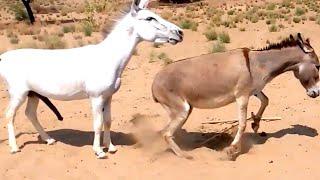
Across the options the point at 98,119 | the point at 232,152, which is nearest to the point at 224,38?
the point at 232,152

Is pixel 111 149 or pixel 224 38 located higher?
pixel 111 149

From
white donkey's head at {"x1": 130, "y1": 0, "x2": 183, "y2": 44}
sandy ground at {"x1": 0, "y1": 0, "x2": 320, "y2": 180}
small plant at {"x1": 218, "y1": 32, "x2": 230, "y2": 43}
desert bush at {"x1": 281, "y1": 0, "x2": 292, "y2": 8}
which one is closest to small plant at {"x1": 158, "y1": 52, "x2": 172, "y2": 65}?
small plant at {"x1": 218, "y1": 32, "x2": 230, "y2": 43}

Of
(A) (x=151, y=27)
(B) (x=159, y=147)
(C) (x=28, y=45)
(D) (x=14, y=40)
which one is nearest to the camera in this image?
(A) (x=151, y=27)

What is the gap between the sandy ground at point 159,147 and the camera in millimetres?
7301

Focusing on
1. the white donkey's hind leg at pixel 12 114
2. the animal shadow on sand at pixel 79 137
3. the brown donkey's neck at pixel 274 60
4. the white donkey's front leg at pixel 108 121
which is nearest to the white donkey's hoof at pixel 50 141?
the animal shadow on sand at pixel 79 137

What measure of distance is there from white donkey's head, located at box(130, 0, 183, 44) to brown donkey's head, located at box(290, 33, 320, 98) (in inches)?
73.2

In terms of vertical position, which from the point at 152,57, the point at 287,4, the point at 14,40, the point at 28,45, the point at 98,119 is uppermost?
the point at 98,119

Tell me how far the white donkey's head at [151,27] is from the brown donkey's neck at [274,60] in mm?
1223

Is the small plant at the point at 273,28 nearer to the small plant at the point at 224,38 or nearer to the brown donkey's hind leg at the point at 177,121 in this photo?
the small plant at the point at 224,38

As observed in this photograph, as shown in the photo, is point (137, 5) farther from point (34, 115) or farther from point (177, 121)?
point (34, 115)

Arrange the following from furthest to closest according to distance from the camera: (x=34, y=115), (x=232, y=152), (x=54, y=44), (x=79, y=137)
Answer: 1. (x=54, y=44)
2. (x=79, y=137)
3. (x=34, y=115)
4. (x=232, y=152)

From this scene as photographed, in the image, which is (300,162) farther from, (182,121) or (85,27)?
(85,27)

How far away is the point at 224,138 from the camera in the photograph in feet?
28.6

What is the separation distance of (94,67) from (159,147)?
5.33 feet
